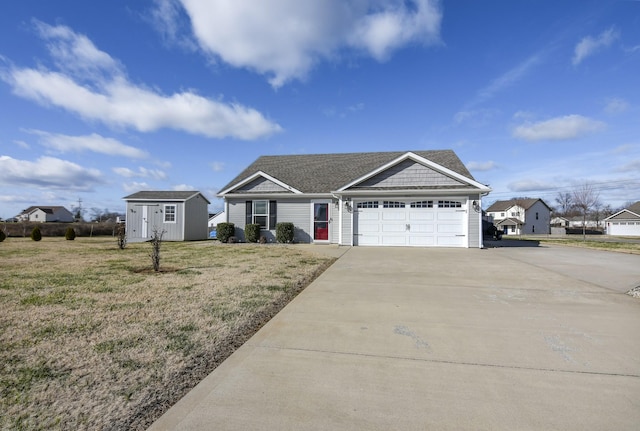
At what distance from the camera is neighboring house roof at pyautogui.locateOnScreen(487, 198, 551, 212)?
182 feet

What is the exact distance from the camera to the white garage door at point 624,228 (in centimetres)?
4586

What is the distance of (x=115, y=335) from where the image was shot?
3686mm

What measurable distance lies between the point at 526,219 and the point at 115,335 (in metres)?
64.0

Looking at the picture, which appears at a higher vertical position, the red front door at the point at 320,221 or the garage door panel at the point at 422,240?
the red front door at the point at 320,221

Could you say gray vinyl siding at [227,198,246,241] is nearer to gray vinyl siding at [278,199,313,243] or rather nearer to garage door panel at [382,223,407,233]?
gray vinyl siding at [278,199,313,243]

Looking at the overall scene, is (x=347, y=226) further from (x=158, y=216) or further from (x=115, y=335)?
(x=158, y=216)

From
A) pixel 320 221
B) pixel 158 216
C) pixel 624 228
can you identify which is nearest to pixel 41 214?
pixel 158 216

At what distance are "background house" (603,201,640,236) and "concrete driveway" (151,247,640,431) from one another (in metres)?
57.8

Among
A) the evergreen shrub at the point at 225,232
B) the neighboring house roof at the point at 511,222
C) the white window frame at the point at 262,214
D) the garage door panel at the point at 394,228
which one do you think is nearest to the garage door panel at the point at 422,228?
the garage door panel at the point at 394,228

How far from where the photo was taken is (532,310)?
4824mm

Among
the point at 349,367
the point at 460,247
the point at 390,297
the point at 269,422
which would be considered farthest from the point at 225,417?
the point at 460,247

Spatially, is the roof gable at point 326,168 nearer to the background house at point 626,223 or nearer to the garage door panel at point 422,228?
the garage door panel at point 422,228

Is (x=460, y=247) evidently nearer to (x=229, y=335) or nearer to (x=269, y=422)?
(x=229, y=335)

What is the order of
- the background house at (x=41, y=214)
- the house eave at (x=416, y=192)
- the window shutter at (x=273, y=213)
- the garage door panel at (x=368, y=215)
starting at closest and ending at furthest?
the house eave at (x=416, y=192)
the garage door panel at (x=368, y=215)
the window shutter at (x=273, y=213)
the background house at (x=41, y=214)
